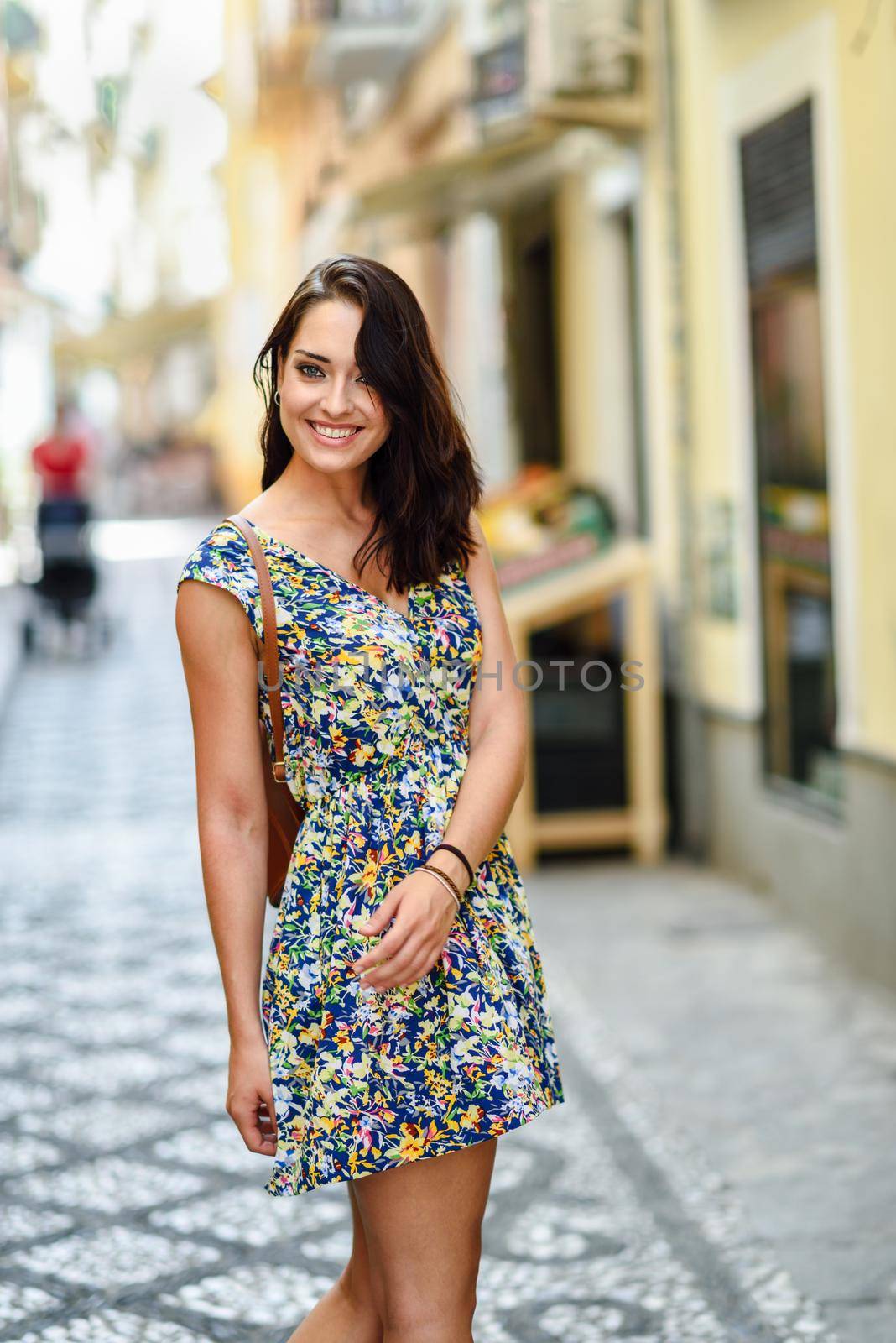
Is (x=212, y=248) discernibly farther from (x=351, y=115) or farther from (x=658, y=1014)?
(x=658, y=1014)

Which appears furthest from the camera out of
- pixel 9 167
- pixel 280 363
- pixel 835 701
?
pixel 9 167

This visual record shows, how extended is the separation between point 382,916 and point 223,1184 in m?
2.30

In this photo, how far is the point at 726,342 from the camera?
7.76 metres

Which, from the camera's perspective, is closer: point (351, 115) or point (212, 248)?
point (351, 115)

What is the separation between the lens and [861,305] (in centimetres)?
615

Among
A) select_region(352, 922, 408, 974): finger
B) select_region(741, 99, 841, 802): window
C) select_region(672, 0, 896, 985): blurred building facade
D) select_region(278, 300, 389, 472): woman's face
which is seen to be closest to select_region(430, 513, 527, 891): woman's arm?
select_region(352, 922, 408, 974): finger

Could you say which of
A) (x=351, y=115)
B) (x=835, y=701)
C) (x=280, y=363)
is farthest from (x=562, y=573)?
(x=351, y=115)

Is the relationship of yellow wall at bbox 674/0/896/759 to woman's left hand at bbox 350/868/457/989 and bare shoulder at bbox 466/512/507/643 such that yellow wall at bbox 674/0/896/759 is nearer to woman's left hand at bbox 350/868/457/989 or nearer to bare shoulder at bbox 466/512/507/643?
bare shoulder at bbox 466/512/507/643

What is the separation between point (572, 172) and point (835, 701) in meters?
4.36

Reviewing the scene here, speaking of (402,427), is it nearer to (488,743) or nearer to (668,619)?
(488,743)

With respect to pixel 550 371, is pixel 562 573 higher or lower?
lower

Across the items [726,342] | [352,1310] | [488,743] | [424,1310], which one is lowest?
[352,1310]

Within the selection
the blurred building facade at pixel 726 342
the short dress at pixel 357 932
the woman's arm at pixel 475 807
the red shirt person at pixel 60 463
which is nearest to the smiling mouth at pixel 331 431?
the short dress at pixel 357 932

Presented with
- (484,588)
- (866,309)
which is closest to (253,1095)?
(484,588)
